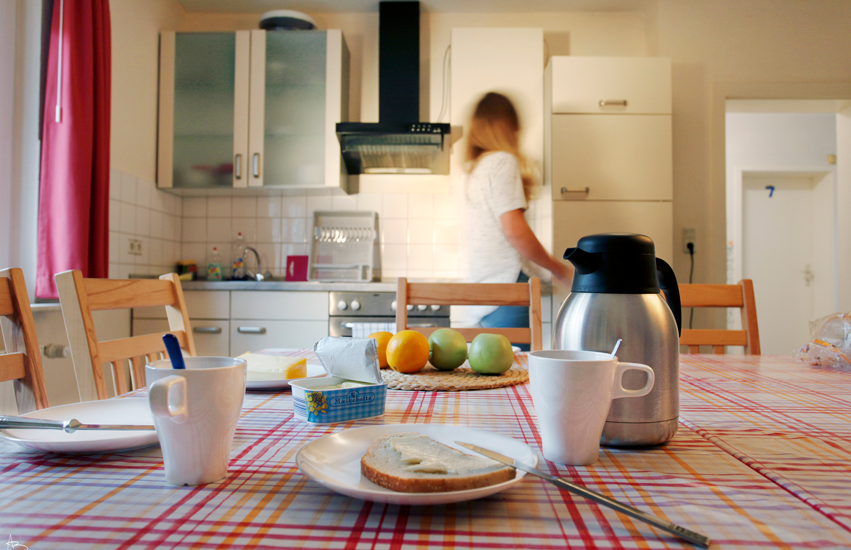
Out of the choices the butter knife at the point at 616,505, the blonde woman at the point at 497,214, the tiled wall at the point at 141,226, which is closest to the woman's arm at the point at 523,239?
the blonde woman at the point at 497,214

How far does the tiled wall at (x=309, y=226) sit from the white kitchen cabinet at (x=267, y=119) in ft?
1.04

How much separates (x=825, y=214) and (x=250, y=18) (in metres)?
5.10

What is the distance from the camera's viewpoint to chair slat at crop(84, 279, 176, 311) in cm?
104

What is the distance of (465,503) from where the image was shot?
0.41m

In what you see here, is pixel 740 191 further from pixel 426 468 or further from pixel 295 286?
pixel 426 468

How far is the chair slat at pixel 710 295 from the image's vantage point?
5.03 feet

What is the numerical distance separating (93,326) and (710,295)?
1611 mm

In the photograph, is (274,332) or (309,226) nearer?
(274,332)

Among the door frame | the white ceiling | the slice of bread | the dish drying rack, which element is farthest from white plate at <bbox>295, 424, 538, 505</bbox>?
the door frame

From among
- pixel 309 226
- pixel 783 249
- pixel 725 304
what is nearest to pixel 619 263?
pixel 725 304

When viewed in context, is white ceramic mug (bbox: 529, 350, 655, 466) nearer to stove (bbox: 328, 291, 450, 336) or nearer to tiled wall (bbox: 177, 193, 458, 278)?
stove (bbox: 328, 291, 450, 336)

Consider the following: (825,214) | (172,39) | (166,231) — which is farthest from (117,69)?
(825,214)

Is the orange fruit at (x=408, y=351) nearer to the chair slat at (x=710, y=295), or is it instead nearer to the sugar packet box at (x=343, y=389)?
the sugar packet box at (x=343, y=389)

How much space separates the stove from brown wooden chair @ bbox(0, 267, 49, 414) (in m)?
1.71
